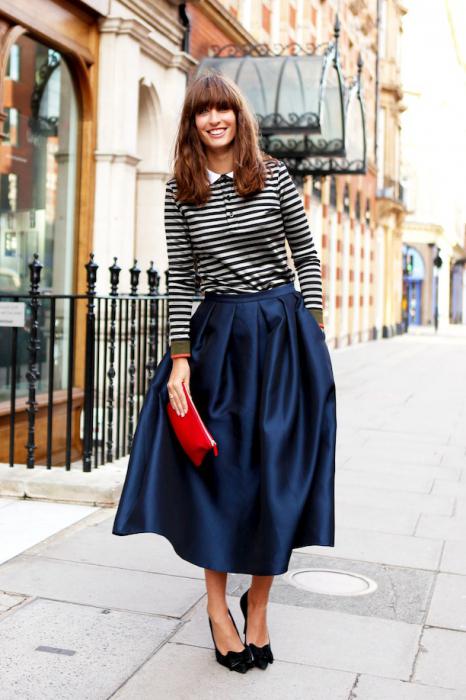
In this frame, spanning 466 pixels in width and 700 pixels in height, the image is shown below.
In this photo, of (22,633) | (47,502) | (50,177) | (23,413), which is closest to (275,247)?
(22,633)

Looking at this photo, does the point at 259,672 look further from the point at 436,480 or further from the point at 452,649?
the point at 436,480

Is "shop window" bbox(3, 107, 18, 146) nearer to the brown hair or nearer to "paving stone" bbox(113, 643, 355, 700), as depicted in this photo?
the brown hair

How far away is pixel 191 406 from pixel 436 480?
4283 millimetres

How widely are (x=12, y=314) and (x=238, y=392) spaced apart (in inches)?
131

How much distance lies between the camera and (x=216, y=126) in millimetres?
3174

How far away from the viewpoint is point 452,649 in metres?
3.53

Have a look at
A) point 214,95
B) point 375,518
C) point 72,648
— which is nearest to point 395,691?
point 72,648

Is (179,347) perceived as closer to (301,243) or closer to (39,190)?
(301,243)

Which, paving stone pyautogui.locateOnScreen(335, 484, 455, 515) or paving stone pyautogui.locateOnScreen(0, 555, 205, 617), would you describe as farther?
paving stone pyautogui.locateOnScreen(335, 484, 455, 515)

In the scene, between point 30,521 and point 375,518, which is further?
point 375,518

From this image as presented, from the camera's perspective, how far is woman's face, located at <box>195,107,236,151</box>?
316 cm

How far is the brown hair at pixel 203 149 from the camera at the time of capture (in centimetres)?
316

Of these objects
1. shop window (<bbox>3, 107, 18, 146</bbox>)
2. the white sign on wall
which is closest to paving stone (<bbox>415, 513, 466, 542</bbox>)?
the white sign on wall

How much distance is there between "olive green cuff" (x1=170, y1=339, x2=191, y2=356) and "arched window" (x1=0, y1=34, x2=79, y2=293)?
5.82m
